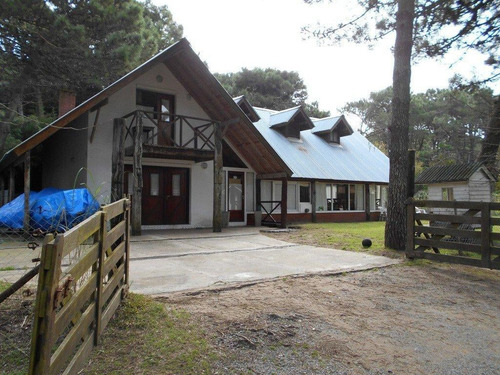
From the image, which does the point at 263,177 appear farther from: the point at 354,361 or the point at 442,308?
the point at 354,361

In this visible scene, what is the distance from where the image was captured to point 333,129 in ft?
74.8

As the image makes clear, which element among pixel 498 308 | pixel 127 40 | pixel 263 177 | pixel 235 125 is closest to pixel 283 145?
pixel 263 177

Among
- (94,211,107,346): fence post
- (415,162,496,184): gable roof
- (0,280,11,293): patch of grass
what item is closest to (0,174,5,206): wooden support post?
(0,280,11,293): patch of grass

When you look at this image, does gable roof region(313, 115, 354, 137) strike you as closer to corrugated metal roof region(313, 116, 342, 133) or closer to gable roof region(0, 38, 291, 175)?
corrugated metal roof region(313, 116, 342, 133)

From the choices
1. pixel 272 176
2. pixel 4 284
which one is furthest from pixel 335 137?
pixel 4 284

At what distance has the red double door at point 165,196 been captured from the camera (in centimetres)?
1356

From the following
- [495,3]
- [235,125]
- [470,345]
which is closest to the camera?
[470,345]

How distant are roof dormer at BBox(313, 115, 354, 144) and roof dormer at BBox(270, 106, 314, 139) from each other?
6.59 feet

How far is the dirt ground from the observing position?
312 centimetres

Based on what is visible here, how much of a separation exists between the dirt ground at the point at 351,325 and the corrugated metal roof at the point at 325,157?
1148 centimetres

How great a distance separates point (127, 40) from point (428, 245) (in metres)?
13.4

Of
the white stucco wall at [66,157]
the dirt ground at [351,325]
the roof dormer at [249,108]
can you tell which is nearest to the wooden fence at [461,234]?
the dirt ground at [351,325]

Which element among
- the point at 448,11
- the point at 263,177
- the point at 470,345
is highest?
the point at 448,11

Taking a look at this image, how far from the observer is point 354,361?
124 inches
